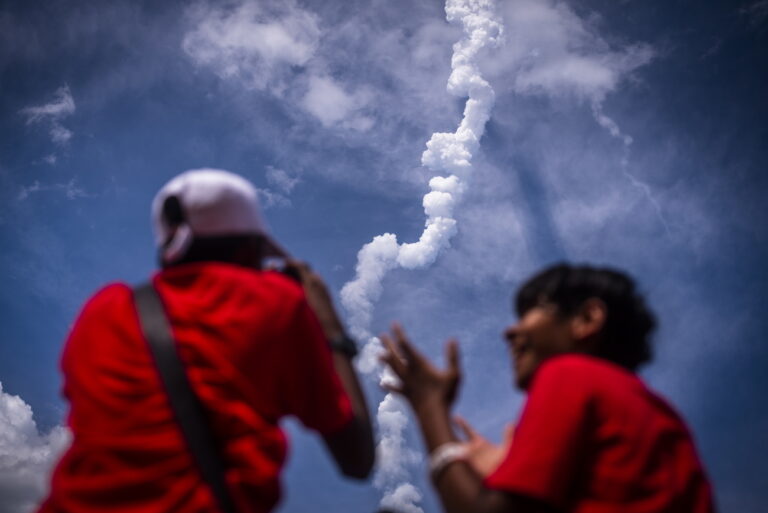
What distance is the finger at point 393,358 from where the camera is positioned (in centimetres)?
315

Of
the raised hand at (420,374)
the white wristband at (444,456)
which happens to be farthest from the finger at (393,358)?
the white wristband at (444,456)

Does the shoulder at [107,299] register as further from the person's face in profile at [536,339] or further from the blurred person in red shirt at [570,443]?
the person's face in profile at [536,339]

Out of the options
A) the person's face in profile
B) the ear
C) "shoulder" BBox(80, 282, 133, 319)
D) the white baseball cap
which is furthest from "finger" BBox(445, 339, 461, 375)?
"shoulder" BBox(80, 282, 133, 319)

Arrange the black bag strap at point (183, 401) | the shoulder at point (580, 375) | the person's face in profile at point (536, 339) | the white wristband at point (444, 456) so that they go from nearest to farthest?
the black bag strap at point (183, 401)
the shoulder at point (580, 375)
the white wristband at point (444, 456)
the person's face in profile at point (536, 339)

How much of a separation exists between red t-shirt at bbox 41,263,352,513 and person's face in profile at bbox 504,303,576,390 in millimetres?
1169

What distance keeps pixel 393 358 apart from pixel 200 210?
1.51m

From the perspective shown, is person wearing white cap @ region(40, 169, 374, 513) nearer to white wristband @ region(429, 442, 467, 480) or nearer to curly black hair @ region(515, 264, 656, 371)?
white wristband @ region(429, 442, 467, 480)

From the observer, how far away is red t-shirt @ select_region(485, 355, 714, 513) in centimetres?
222

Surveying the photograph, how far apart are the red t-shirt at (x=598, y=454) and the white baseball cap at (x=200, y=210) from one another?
1.93 m

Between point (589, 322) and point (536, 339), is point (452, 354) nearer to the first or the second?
point (536, 339)

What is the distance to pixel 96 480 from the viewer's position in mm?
2143

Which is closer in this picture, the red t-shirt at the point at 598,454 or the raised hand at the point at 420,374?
the red t-shirt at the point at 598,454

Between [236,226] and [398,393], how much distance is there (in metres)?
1.44

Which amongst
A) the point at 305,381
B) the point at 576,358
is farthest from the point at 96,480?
the point at 576,358
